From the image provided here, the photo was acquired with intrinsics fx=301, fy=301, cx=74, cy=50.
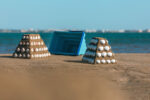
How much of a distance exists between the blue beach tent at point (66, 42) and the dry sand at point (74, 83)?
739 centimetres

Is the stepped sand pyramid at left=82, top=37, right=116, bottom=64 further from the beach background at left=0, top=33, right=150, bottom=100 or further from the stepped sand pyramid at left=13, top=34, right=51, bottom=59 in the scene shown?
the stepped sand pyramid at left=13, top=34, right=51, bottom=59

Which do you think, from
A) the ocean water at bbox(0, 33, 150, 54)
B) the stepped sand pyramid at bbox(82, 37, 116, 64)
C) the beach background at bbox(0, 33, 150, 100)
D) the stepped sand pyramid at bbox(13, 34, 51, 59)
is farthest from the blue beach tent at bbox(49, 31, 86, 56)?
the beach background at bbox(0, 33, 150, 100)

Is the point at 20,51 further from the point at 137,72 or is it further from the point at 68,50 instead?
the point at 137,72

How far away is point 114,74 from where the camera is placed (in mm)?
12953

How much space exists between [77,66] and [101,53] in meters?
1.62

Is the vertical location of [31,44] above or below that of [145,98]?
above

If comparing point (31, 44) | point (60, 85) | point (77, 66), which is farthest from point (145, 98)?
point (31, 44)

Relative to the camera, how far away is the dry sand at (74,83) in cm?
764

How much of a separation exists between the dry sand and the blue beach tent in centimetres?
739

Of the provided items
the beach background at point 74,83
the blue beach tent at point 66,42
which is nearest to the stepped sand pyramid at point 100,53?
the beach background at point 74,83

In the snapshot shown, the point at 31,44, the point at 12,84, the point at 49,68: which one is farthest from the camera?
the point at 31,44

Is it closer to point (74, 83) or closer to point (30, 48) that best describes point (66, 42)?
point (30, 48)

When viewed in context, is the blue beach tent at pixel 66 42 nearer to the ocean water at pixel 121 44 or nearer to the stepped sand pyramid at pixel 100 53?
the stepped sand pyramid at pixel 100 53

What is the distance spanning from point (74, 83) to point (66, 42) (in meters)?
14.9
